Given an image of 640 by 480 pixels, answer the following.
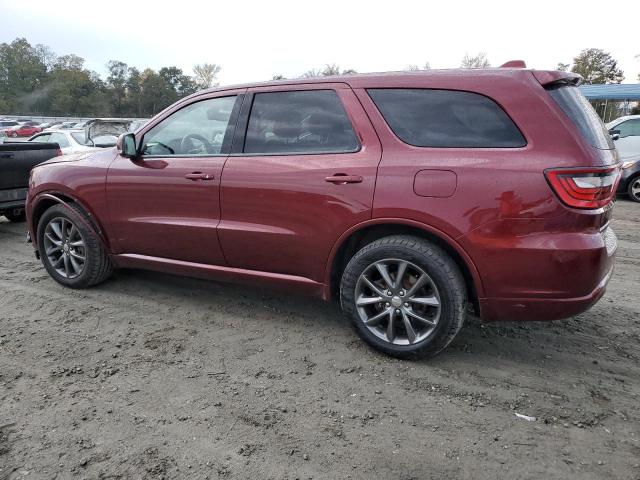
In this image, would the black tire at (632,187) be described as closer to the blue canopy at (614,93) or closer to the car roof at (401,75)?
the car roof at (401,75)

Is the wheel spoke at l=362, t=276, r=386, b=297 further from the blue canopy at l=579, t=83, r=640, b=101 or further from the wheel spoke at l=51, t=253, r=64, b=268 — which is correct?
the blue canopy at l=579, t=83, r=640, b=101

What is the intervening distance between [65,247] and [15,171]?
321 cm

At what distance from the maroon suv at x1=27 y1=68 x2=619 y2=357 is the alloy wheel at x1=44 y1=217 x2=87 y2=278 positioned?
52cm

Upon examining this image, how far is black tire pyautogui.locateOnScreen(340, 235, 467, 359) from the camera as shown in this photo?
118 inches

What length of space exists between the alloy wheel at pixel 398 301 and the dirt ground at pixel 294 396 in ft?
0.67

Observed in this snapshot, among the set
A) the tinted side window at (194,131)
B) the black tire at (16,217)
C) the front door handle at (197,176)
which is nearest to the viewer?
the front door handle at (197,176)

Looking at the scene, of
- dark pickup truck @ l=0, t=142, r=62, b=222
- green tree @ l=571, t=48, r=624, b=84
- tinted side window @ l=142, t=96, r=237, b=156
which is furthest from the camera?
green tree @ l=571, t=48, r=624, b=84

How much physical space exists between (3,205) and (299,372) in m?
5.78

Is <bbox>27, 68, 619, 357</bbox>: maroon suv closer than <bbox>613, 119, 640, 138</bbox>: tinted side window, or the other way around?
<bbox>27, 68, 619, 357</bbox>: maroon suv

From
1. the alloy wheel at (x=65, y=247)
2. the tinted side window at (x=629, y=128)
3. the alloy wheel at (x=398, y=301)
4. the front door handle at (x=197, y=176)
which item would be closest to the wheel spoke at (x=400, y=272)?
the alloy wheel at (x=398, y=301)

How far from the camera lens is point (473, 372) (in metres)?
3.11

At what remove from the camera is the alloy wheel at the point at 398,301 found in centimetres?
311

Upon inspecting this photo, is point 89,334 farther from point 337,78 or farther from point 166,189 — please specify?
point 337,78

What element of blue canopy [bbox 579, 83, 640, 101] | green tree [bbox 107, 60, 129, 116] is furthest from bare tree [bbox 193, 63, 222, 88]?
blue canopy [bbox 579, 83, 640, 101]
